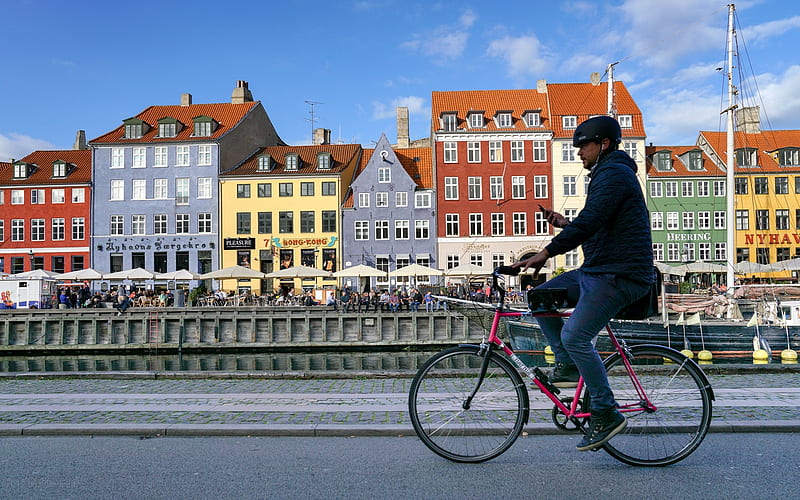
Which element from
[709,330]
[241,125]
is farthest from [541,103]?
[709,330]

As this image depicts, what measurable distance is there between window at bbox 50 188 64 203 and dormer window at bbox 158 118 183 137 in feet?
29.3

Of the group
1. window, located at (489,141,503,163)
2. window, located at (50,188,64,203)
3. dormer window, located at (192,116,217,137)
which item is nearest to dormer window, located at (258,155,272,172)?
dormer window, located at (192,116,217,137)

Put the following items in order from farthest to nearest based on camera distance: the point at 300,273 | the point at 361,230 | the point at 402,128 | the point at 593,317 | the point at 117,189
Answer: the point at 402,128 < the point at 117,189 < the point at 361,230 < the point at 300,273 < the point at 593,317

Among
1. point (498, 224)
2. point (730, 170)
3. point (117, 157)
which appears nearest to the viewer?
point (730, 170)

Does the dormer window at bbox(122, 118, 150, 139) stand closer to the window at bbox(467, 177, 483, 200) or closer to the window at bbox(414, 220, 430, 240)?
the window at bbox(414, 220, 430, 240)

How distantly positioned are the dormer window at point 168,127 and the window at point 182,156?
1659 mm

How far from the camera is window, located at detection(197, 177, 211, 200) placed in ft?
180

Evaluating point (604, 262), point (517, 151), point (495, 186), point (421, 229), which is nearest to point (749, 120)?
point (517, 151)

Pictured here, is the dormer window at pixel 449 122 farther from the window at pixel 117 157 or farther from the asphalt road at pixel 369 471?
the asphalt road at pixel 369 471

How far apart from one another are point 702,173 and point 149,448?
56027 mm

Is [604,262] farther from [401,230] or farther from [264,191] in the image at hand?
[264,191]

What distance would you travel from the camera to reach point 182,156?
5581 cm

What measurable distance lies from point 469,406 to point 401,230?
4910 centimetres

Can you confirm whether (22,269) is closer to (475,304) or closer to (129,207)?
(129,207)
